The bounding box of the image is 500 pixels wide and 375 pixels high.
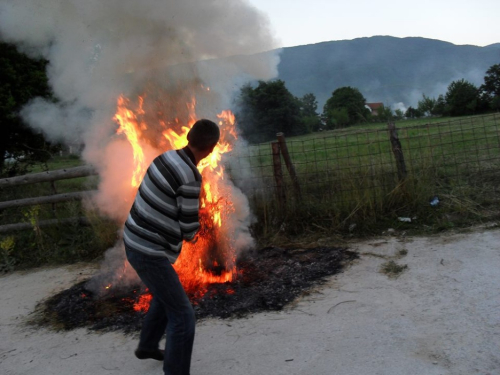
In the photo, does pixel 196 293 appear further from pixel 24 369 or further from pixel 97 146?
pixel 97 146

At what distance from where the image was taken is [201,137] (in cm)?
269

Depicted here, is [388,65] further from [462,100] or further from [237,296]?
[237,296]

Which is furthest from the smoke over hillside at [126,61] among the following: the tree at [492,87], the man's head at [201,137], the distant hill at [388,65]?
the distant hill at [388,65]

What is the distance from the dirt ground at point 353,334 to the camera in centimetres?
279

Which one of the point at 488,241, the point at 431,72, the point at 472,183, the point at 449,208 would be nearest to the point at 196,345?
the point at 488,241

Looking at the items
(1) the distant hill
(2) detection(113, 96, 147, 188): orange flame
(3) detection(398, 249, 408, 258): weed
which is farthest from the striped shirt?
(1) the distant hill

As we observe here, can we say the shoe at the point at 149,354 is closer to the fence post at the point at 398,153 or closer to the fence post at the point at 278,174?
the fence post at the point at 278,174

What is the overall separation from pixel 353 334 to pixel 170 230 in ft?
5.52

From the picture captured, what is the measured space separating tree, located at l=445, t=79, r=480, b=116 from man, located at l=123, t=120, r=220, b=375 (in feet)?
109

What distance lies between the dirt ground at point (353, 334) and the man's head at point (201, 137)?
1594 mm

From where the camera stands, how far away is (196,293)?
4312 mm

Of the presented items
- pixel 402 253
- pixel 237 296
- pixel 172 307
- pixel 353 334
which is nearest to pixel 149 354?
pixel 172 307

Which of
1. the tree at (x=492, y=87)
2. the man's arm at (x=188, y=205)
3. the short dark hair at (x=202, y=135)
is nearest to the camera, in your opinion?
the man's arm at (x=188, y=205)

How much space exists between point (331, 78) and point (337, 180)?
6307 inches
